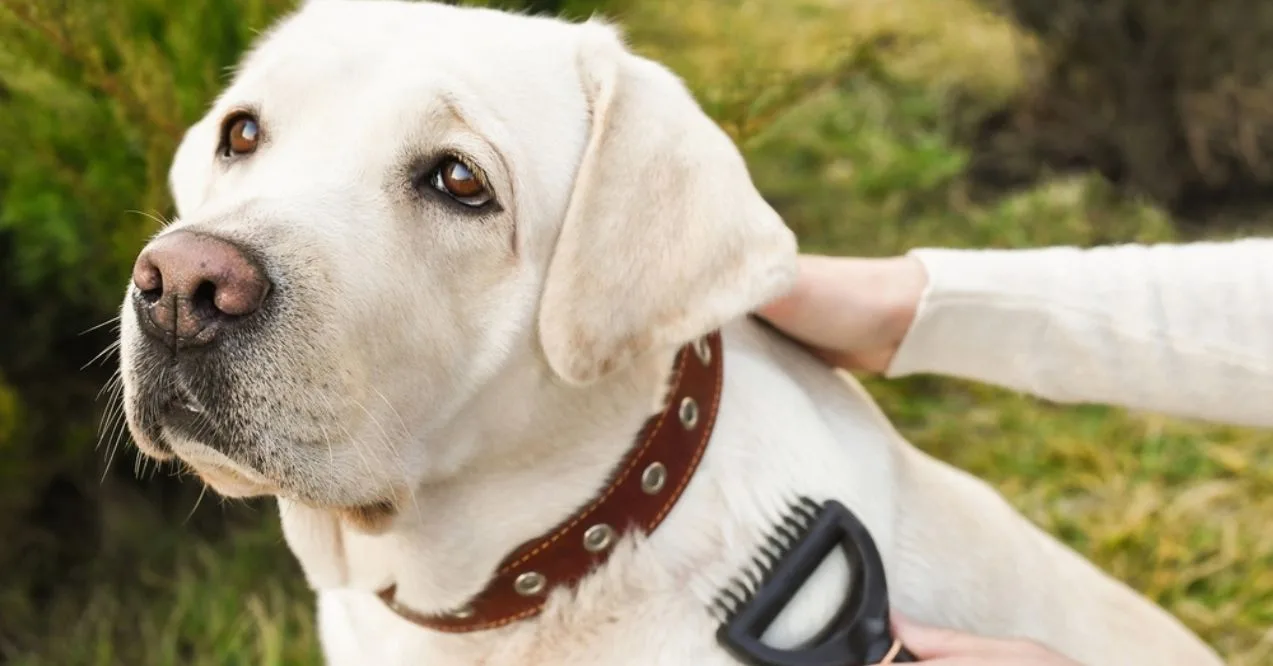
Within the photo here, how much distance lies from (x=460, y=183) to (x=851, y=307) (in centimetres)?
91

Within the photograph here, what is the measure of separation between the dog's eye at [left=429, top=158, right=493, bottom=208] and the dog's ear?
14 cm

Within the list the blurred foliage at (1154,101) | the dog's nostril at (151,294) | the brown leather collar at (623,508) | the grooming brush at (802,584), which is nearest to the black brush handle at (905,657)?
the grooming brush at (802,584)

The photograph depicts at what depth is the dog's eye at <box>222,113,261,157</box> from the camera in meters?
1.84

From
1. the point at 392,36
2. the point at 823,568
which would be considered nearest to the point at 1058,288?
the point at 823,568

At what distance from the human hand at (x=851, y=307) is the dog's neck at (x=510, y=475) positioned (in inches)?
17.3

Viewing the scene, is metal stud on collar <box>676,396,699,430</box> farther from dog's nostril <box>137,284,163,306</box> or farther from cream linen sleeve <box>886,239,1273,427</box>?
dog's nostril <box>137,284,163,306</box>

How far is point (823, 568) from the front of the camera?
6.10 ft

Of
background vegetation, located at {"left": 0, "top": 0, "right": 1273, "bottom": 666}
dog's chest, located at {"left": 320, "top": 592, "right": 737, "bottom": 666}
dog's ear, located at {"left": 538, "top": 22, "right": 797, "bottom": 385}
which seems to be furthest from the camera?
background vegetation, located at {"left": 0, "top": 0, "right": 1273, "bottom": 666}

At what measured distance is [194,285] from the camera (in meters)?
1.47

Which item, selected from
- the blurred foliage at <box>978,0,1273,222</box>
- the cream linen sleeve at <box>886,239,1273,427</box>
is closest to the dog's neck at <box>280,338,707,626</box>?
the cream linen sleeve at <box>886,239,1273,427</box>

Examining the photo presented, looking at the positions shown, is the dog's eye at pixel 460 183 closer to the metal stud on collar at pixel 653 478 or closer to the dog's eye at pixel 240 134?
the dog's eye at pixel 240 134

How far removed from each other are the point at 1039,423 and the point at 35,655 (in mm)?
3713

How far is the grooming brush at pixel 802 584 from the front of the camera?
177cm

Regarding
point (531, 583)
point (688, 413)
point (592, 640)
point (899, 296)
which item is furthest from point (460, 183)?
point (899, 296)
